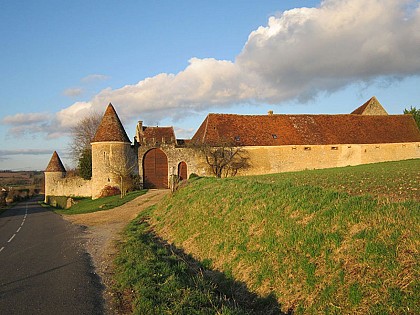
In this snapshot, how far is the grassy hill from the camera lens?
17.4 feet

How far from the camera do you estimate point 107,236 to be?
44.4 ft

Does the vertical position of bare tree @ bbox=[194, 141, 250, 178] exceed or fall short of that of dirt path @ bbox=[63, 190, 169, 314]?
it exceeds it

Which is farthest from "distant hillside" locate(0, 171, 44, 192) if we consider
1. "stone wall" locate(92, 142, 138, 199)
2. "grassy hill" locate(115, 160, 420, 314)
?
"grassy hill" locate(115, 160, 420, 314)

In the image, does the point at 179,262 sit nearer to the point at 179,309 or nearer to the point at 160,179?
the point at 179,309

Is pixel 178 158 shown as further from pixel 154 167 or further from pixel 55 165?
pixel 55 165

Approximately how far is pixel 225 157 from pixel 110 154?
10072 millimetres

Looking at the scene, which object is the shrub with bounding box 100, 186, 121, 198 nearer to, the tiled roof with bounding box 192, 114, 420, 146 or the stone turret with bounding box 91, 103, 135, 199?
the stone turret with bounding box 91, 103, 135, 199

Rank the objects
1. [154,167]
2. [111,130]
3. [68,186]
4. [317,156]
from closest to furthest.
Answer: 1. [111,130]
2. [154,167]
3. [317,156]
4. [68,186]

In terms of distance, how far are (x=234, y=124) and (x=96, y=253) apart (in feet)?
86.0

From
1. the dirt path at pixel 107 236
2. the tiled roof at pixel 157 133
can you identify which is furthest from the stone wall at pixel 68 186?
the dirt path at pixel 107 236

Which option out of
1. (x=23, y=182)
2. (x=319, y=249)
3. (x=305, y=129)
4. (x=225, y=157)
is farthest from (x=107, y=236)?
(x=23, y=182)

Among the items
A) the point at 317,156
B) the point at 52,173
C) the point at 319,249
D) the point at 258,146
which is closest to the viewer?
the point at 319,249

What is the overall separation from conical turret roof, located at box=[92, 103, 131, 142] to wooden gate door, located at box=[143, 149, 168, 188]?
291cm

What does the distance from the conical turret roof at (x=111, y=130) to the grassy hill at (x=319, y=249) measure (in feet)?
73.1
